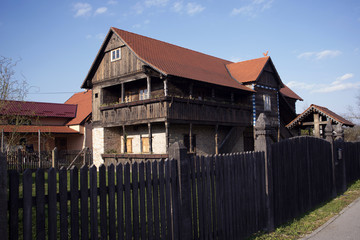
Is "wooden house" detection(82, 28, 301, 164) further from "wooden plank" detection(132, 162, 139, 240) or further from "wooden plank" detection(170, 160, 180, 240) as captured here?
"wooden plank" detection(132, 162, 139, 240)

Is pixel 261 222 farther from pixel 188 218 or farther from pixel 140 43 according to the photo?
pixel 140 43

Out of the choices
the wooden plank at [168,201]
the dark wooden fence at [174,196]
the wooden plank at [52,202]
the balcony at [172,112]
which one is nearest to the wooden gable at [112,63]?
the balcony at [172,112]

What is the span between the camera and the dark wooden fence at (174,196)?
3.07 meters

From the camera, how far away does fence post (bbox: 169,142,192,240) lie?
4391mm

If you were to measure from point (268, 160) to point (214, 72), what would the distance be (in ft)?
56.2

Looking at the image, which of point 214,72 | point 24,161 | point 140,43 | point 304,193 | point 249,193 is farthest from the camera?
point 214,72

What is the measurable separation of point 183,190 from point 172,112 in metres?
12.6

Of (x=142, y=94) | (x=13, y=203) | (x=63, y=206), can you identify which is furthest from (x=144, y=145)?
(x=13, y=203)

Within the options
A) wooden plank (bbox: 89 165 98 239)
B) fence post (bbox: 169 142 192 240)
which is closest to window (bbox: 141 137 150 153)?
fence post (bbox: 169 142 192 240)

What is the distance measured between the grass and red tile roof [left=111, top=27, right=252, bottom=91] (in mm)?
10748

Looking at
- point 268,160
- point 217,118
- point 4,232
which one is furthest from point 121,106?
point 4,232

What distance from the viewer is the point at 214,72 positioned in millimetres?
22938

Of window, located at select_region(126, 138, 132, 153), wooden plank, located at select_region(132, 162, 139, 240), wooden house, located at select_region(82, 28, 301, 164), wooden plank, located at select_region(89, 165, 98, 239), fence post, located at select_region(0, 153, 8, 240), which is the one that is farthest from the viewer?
window, located at select_region(126, 138, 132, 153)

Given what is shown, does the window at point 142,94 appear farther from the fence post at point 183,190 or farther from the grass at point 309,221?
the fence post at point 183,190
